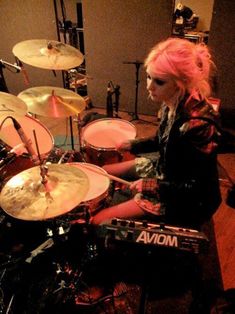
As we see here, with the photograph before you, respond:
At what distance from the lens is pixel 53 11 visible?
4.31 m

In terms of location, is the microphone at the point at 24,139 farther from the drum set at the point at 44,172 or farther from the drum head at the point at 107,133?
the drum head at the point at 107,133

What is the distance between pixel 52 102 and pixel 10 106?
1.86ft

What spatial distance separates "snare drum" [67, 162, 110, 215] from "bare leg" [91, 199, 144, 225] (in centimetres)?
5

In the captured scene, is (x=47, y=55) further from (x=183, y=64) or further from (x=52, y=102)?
(x=183, y=64)

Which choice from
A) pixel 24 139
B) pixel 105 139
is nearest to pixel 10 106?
pixel 24 139

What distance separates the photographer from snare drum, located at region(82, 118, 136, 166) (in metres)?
2.28

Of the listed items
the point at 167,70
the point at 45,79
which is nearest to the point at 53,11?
the point at 45,79

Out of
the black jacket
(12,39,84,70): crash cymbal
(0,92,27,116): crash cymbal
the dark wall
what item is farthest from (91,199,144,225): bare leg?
the dark wall

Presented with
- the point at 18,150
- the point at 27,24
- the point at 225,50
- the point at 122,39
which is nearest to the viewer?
the point at 18,150

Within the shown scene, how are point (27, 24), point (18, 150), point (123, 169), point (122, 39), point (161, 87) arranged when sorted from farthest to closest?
point (27, 24)
point (122, 39)
point (123, 169)
point (18, 150)
point (161, 87)

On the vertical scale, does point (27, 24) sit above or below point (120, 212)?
above

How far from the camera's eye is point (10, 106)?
6.09 ft

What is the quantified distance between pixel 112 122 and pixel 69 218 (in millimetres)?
1096

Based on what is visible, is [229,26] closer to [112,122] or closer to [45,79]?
[112,122]
